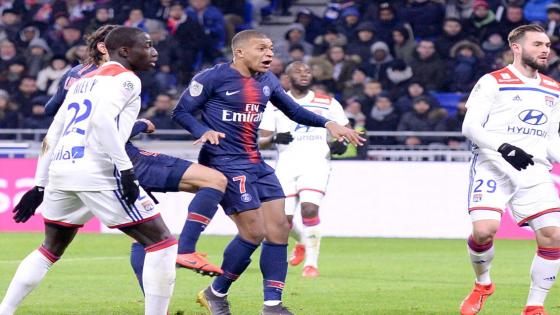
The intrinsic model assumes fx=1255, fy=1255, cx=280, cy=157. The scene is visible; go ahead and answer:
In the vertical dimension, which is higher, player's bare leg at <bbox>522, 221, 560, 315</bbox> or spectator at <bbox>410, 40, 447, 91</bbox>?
player's bare leg at <bbox>522, 221, 560, 315</bbox>

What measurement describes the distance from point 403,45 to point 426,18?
900 mm

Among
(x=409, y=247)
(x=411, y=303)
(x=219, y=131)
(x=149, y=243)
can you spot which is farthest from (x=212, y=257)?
(x=149, y=243)

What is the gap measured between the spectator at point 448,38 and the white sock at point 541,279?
1321 cm

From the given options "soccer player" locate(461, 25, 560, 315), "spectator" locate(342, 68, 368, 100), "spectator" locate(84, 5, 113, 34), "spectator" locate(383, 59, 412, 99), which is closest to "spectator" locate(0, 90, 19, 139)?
"spectator" locate(84, 5, 113, 34)

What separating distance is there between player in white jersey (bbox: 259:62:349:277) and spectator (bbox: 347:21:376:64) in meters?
8.03

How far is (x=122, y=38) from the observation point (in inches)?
330

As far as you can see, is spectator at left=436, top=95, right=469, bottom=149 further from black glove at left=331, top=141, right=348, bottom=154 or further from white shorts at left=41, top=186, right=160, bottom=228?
white shorts at left=41, top=186, right=160, bottom=228

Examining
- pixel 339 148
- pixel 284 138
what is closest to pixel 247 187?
pixel 284 138

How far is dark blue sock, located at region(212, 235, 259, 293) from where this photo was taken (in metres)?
9.76

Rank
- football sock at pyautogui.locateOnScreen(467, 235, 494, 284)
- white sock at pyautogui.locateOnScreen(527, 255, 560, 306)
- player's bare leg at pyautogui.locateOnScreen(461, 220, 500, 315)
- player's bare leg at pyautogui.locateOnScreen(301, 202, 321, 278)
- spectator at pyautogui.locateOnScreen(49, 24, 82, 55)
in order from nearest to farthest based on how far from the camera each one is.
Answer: white sock at pyautogui.locateOnScreen(527, 255, 560, 306) → player's bare leg at pyautogui.locateOnScreen(461, 220, 500, 315) → football sock at pyautogui.locateOnScreen(467, 235, 494, 284) → player's bare leg at pyautogui.locateOnScreen(301, 202, 321, 278) → spectator at pyautogui.locateOnScreen(49, 24, 82, 55)

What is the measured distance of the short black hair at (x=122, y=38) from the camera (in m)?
8.38

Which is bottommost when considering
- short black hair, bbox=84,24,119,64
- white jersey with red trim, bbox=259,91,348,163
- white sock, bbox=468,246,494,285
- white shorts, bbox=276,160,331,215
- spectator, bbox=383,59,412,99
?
spectator, bbox=383,59,412,99

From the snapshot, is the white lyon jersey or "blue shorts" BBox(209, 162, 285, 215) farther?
"blue shorts" BBox(209, 162, 285, 215)

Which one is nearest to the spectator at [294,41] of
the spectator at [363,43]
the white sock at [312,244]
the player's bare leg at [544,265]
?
the spectator at [363,43]
